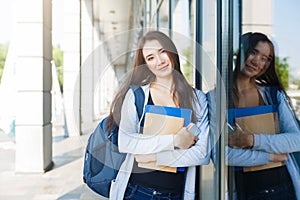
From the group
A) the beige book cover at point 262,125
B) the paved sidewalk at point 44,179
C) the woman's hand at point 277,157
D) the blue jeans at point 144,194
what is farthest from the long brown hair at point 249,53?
the paved sidewalk at point 44,179

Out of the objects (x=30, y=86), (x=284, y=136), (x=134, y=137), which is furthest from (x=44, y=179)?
(x=284, y=136)

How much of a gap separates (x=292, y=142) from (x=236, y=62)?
0.42m

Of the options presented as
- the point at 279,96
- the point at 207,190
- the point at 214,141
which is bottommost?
the point at 207,190

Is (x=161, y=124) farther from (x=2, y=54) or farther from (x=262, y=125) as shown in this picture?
(x=2, y=54)

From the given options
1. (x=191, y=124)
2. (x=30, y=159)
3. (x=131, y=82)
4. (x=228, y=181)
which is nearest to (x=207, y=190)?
(x=228, y=181)

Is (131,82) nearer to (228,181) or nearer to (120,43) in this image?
(120,43)

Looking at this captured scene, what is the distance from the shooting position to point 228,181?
1822 millimetres

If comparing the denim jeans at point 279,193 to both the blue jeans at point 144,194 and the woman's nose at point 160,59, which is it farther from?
the woman's nose at point 160,59

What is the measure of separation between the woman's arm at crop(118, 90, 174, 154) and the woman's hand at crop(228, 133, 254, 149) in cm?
25

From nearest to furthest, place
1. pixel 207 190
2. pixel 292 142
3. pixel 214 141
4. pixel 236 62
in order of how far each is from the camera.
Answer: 1. pixel 292 142
2. pixel 236 62
3. pixel 214 141
4. pixel 207 190

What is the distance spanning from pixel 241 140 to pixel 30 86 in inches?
141

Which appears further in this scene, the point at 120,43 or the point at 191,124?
the point at 120,43

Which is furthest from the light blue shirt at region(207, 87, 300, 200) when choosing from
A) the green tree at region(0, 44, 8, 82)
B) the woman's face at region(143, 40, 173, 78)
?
the green tree at region(0, 44, 8, 82)

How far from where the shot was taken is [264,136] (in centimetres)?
150
